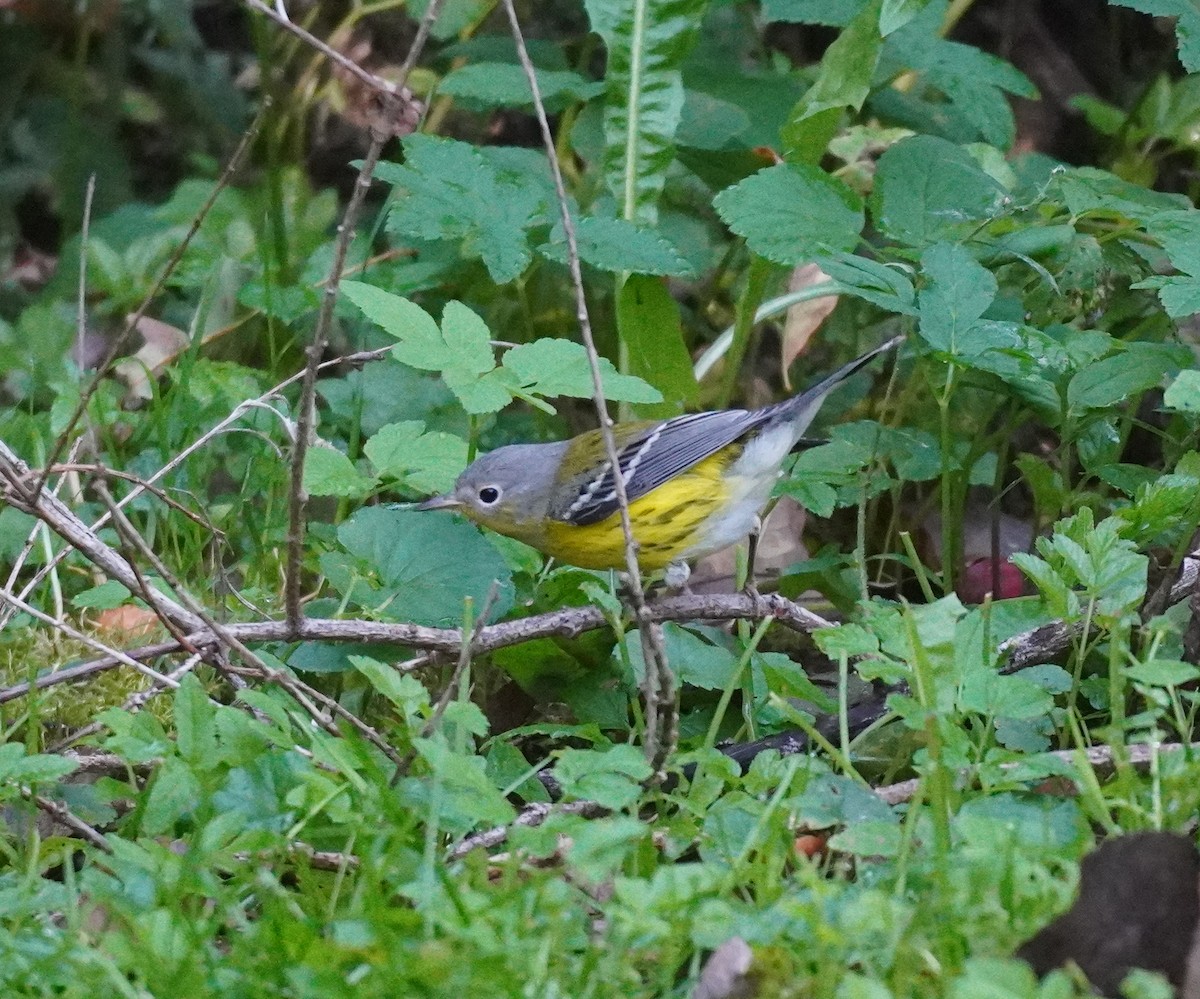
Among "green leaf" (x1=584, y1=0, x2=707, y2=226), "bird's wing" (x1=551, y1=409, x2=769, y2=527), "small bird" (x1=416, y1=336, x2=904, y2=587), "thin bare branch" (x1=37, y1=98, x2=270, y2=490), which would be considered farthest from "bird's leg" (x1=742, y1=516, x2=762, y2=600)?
"thin bare branch" (x1=37, y1=98, x2=270, y2=490)

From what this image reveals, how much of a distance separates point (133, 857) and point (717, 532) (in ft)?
6.98

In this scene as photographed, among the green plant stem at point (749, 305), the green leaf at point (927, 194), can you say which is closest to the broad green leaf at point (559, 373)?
the green leaf at point (927, 194)

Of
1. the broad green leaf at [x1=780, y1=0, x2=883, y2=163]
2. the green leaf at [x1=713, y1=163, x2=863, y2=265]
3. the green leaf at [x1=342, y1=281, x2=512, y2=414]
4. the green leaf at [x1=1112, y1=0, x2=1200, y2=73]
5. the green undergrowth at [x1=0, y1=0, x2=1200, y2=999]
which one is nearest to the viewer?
the green undergrowth at [x1=0, y1=0, x2=1200, y2=999]

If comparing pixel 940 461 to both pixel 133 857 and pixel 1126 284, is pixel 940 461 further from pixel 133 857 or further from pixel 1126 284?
pixel 133 857

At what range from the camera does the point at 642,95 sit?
4.44 metres

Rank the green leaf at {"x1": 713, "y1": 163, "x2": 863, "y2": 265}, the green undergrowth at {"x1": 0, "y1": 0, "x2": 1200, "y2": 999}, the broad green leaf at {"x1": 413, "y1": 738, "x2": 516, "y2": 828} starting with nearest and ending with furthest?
the green undergrowth at {"x1": 0, "y1": 0, "x2": 1200, "y2": 999}
the broad green leaf at {"x1": 413, "y1": 738, "x2": 516, "y2": 828}
the green leaf at {"x1": 713, "y1": 163, "x2": 863, "y2": 265}

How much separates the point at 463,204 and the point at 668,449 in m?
0.89

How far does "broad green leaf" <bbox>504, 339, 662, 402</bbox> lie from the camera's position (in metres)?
3.14

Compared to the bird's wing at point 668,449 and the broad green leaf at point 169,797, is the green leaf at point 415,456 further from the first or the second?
the broad green leaf at point 169,797

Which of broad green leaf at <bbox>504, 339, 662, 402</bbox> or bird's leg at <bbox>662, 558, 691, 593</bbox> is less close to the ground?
broad green leaf at <bbox>504, 339, 662, 402</bbox>

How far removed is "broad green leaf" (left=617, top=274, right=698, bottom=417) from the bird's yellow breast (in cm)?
24

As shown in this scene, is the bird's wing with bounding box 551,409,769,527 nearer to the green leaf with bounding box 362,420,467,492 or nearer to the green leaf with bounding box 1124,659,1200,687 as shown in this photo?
the green leaf with bounding box 362,420,467,492

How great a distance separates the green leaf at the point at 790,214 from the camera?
11.8 feet

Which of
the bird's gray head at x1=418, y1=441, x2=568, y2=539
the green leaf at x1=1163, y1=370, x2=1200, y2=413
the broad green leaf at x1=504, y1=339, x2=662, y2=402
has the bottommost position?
the bird's gray head at x1=418, y1=441, x2=568, y2=539
